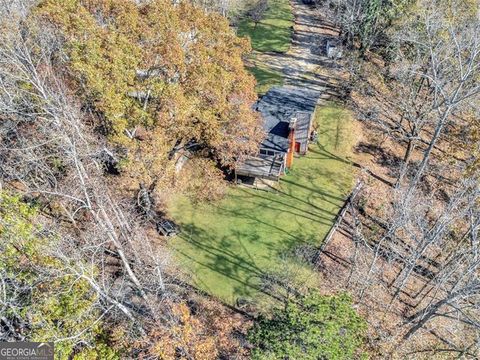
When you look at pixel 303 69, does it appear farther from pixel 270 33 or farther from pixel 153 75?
Answer: pixel 153 75

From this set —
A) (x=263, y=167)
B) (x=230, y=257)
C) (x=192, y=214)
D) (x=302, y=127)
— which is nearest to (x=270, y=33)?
(x=302, y=127)

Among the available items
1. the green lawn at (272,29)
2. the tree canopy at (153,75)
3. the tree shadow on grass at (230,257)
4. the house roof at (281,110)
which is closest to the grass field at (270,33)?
the green lawn at (272,29)

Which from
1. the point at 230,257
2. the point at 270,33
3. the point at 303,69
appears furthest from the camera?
the point at 270,33

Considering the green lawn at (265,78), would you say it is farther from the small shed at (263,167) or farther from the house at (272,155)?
the small shed at (263,167)

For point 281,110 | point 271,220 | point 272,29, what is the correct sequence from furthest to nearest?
point 272,29 < point 281,110 < point 271,220

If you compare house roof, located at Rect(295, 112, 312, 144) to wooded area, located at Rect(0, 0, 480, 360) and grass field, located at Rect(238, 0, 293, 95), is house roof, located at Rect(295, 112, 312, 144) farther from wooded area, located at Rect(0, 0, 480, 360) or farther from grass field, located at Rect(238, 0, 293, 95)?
grass field, located at Rect(238, 0, 293, 95)

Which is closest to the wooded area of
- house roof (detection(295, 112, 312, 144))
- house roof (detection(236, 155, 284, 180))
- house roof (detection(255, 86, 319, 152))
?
house roof (detection(255, 86, 319, 152))
